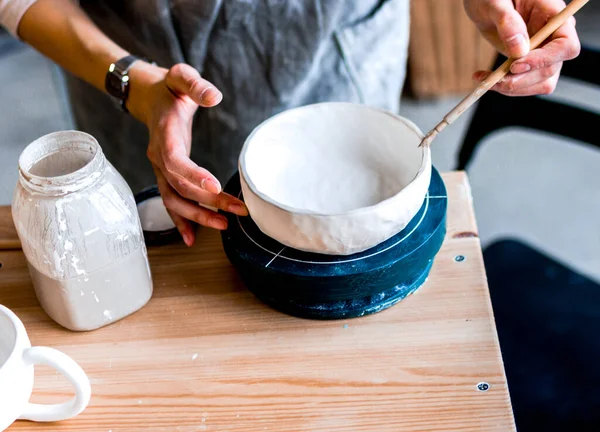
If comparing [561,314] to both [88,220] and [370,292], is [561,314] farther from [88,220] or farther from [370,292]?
[88,220]

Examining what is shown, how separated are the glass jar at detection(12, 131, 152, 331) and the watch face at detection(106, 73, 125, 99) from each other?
23cm

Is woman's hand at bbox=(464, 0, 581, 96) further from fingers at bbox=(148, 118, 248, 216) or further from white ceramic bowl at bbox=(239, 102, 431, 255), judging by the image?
fingers at bbox=(148, 118, 248, 216)

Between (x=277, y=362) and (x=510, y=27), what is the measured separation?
428 mm

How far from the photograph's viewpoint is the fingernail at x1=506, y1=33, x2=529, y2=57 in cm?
71

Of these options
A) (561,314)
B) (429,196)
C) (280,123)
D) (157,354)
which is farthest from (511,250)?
(157,354)

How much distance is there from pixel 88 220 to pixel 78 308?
0.11 meters

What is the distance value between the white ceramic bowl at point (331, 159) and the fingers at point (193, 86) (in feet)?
0.20

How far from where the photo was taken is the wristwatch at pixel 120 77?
896mm

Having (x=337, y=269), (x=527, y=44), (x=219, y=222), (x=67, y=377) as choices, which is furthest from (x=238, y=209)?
(x=527, y=44)

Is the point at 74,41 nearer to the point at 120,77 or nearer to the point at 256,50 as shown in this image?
the point at 120,77

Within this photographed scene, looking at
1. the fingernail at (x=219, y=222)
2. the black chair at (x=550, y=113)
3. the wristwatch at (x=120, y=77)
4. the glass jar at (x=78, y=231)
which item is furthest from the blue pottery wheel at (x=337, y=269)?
the black chair at (x=550, y=113)

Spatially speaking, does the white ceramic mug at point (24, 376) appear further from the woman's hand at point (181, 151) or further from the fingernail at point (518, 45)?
the fingernail at point (518, 45)

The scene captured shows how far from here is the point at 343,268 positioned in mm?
692

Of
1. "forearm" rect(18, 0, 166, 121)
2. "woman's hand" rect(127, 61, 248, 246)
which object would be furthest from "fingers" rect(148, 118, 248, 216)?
"forearm" rect(18, 0, 166, 121)
